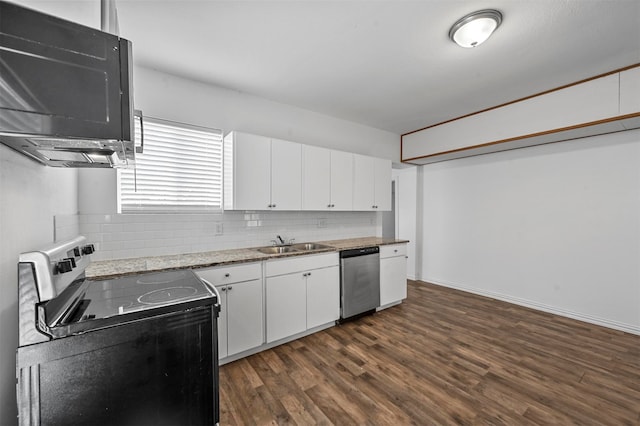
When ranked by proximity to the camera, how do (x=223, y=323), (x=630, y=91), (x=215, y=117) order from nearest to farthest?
1. (x=223, y=323)
2. (x=630, y=91)
3. (x=215, y=117)

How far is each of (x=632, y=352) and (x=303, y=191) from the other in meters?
3.77

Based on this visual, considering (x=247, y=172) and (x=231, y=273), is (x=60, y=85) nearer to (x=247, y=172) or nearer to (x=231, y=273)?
(x=231, y=273)

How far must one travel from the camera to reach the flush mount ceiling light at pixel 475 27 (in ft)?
6.22

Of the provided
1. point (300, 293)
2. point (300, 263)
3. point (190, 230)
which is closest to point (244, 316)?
point (300, 293)

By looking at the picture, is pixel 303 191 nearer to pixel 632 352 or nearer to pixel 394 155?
pixel 394 155

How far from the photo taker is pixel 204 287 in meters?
1.59

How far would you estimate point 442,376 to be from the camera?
2256 mm

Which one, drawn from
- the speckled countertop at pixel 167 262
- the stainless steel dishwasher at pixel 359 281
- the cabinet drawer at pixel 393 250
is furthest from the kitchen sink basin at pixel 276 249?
the cabinet drawer at pixel 393 250

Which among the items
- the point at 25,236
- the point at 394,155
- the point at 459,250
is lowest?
the point at 459,250

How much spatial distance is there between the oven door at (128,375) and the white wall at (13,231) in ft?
A: 0.67

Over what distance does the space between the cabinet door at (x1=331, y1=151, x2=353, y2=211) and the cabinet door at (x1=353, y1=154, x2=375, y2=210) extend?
85 mm

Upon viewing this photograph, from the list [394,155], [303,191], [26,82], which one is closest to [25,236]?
[26,82]

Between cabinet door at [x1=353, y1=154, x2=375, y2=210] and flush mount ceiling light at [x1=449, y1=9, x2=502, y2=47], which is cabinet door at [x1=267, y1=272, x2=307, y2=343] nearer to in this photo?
cabinet door at [x1=353, y1=154, x2=375, y2=210]

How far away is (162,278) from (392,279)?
2979 millimetres
